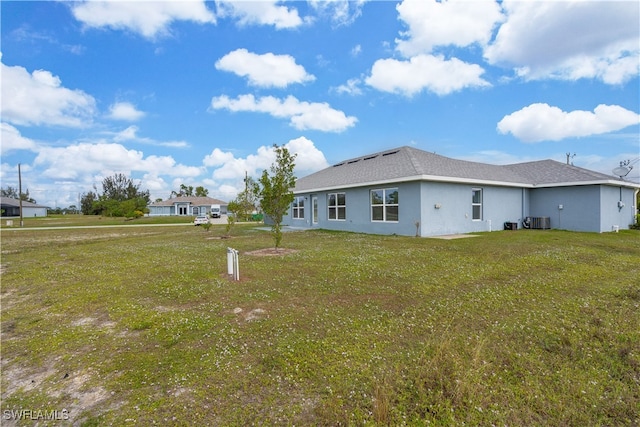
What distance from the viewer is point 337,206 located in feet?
68.6

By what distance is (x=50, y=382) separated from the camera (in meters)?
3.14

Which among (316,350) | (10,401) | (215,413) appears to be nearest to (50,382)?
(10,401)

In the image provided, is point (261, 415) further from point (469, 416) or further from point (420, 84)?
point (420, 84)

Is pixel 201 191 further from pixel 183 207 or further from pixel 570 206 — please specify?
pixel 570 206

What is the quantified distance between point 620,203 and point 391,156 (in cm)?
1464

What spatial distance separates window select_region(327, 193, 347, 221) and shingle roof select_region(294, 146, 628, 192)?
0.92m

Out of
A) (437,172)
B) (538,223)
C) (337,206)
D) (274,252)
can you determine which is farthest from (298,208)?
(538,223)

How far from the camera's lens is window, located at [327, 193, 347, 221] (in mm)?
20323

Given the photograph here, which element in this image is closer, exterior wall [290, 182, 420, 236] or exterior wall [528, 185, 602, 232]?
exterior wall [290, 182, 420, 236]

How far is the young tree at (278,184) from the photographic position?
11305 millimetres

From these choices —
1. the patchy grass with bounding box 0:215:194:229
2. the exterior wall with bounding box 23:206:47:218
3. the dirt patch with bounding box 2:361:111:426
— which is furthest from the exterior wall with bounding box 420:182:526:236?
the exterior wall with bounding box 23:206:47:218

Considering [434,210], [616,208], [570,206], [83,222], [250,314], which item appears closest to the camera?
[250,314]

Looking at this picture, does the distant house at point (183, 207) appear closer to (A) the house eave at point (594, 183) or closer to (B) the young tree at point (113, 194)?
(B) the young tree at point (113, 194)

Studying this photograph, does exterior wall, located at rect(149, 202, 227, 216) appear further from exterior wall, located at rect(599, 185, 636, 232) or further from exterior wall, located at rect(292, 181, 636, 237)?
exterior wall, located at rect(599, 185, 636, 232)
